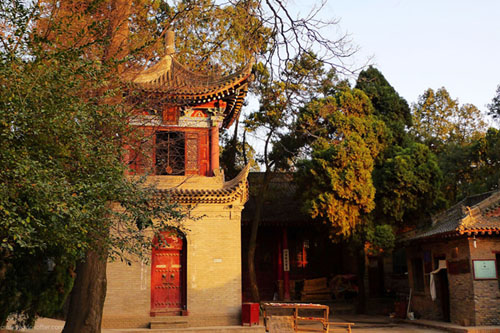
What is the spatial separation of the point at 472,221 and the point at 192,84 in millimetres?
8958

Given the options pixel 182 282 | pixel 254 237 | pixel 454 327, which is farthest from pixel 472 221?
pixel 182 282

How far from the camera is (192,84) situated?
50.2 feet

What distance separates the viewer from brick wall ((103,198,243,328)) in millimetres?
14055

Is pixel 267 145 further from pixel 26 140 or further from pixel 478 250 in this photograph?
pixel 26 140

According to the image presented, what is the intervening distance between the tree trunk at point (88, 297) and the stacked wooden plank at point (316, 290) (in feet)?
41.1

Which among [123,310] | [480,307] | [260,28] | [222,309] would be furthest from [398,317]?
[260,28]

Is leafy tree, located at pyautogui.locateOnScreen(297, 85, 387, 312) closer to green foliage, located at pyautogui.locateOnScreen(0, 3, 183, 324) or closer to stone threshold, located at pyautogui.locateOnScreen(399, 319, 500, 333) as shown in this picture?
stone threshold, located at pyautogui.locateOnScreen(399, 319, 500, 333)

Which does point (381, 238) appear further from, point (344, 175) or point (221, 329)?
point (221, 329)

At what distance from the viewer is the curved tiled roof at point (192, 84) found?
14688 mm

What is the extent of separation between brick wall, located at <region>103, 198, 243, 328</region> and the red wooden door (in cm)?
35

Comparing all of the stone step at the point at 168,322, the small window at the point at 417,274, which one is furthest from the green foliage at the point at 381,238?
the stone step at the point at 168,322

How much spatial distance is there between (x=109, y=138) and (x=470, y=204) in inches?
564

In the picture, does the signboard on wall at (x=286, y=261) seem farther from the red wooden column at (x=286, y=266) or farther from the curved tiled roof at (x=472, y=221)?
the curved tiled roof at (x=472, y=221)

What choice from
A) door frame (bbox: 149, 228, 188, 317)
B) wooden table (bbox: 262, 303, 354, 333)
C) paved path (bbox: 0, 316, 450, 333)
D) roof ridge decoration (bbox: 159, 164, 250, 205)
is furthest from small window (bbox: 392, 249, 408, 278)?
door frame (bbox: 149, 228, 188, 317)
